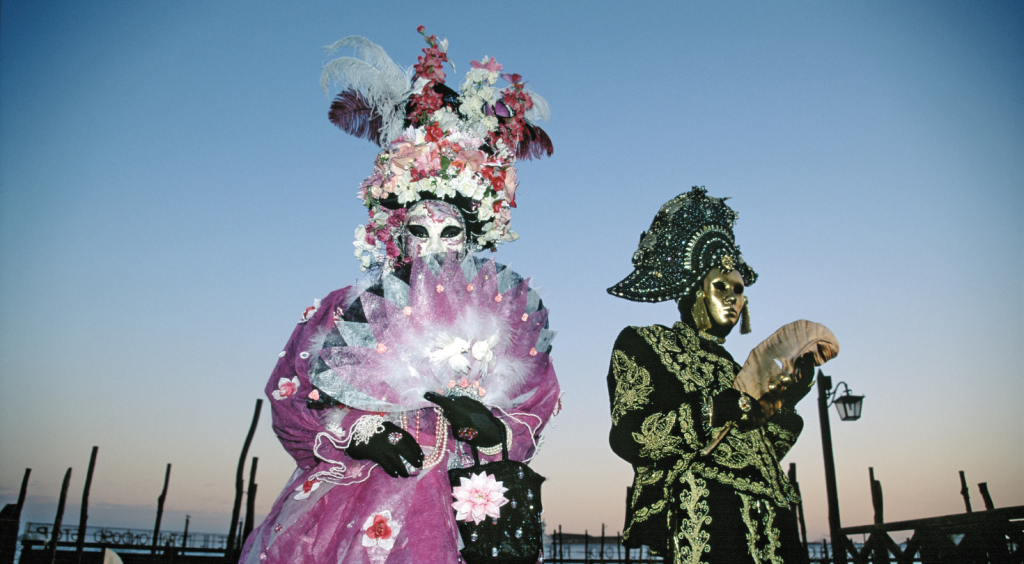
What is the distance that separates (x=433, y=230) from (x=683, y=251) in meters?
1.36

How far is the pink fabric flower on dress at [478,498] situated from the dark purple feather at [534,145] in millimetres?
2168

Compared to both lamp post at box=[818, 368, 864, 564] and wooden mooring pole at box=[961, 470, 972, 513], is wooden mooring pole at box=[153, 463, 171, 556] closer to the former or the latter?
lamp post at box=[818, 368, 864, 564]

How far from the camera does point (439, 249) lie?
10.4 feet

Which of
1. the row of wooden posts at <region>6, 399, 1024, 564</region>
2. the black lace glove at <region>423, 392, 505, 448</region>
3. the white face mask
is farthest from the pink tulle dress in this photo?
the row of wooden posts at <region>6, 399, 1024, 564</region>

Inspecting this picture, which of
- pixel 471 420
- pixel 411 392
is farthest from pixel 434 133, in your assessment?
pixel 471 420

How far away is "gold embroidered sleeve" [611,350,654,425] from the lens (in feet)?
10.1

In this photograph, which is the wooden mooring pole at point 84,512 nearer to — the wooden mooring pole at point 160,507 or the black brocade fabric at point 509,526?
the wooden mooring pole at point 160,507

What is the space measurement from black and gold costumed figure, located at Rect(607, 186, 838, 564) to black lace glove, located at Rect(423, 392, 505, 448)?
0.81m

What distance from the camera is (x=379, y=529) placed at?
2.42 meters

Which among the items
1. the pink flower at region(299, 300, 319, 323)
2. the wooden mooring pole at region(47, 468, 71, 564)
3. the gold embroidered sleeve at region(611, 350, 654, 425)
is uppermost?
the pink flower at region(299, 300, 319, 323)

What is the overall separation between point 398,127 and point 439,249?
1.02m

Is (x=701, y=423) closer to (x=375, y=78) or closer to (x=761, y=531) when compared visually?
Answer: (x=761, y=531)

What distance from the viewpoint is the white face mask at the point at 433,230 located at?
10.5 ft

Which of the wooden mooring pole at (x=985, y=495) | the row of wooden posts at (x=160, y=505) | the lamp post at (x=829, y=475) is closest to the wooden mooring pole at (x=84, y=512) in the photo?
the row of wooden posts at (x=160, y=505)
